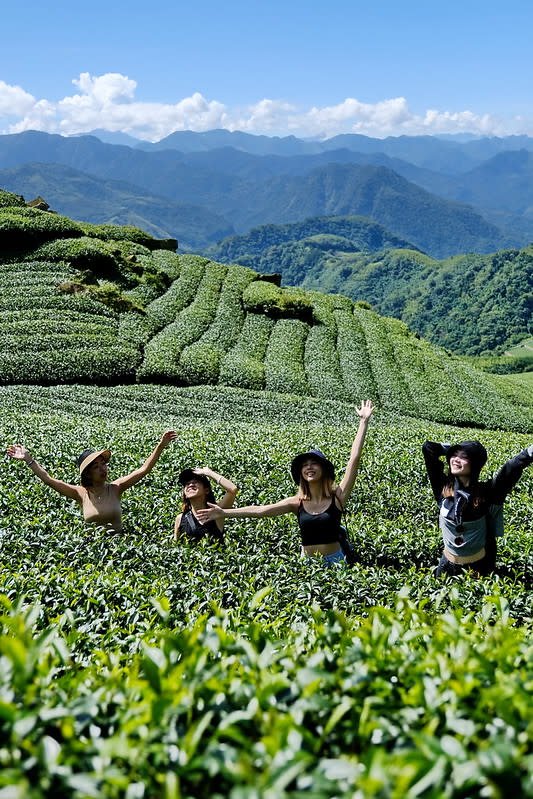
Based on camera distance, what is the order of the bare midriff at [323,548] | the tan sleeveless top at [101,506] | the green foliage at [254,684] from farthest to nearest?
the tan sleeveless top at [101,506] → the bare midriff at [323,548] → the green foliage at [254,684]

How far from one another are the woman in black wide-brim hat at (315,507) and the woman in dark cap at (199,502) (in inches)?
26.0

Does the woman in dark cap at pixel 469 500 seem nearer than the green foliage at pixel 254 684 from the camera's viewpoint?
No

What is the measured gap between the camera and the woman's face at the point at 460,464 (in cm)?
695

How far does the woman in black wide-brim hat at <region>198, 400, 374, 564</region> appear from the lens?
285 inches

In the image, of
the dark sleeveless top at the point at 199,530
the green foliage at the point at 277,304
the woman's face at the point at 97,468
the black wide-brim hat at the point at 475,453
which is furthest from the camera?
the green foliage at the point at 277,304

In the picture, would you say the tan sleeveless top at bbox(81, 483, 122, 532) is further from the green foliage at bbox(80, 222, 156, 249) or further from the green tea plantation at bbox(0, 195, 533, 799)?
the green foliage at bbox(80, 222, 156, 249)

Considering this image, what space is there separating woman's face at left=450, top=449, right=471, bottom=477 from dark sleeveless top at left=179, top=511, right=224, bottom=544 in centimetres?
336

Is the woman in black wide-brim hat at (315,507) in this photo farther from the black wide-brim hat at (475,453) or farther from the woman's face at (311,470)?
the black wide-brim hat at (475,453)

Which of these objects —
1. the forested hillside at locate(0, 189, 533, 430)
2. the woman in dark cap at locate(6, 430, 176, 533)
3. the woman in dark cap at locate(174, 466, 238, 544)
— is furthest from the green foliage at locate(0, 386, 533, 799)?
the forested hillside at locate(0, 189, 533, 430)

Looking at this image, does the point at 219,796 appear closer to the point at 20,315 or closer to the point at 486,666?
the point at 486,666

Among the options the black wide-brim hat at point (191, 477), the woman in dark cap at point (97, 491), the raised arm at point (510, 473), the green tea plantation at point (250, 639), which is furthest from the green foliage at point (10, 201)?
the raised arm at point (510, 473)

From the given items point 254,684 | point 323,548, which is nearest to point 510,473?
point 323,548

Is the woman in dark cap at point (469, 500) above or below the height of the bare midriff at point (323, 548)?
above

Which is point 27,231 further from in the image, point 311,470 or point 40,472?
point 311,470
